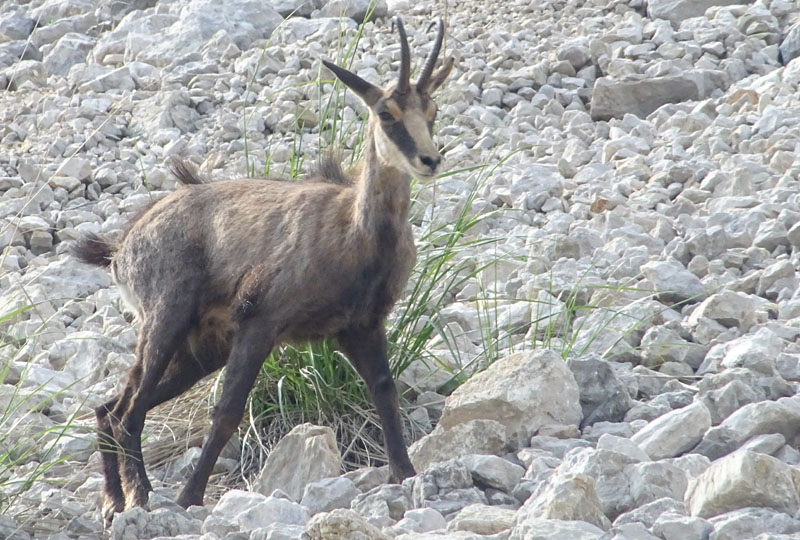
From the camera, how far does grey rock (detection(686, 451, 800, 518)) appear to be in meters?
3.62

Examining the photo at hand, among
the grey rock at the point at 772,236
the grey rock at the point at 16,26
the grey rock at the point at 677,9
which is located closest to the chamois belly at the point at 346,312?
the grey rock at the point at 772,236

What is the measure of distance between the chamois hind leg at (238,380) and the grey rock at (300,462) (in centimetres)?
23

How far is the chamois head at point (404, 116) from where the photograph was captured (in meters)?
5.26

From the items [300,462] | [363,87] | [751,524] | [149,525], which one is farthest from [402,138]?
[751,524]

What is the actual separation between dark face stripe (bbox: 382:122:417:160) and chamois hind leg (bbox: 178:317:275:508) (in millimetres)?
939

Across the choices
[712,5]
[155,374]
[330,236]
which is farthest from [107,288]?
[712,5]

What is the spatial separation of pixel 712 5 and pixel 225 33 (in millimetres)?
4313

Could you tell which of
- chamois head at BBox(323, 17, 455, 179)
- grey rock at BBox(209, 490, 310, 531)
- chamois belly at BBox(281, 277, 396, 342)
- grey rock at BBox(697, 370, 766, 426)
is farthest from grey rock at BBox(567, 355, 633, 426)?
grey rock at BBox(209, 490, 310, 531)

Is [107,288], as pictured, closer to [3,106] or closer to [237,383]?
[237,383]

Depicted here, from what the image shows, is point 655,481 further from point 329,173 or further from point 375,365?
point 329,173

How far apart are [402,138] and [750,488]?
2.33 meters

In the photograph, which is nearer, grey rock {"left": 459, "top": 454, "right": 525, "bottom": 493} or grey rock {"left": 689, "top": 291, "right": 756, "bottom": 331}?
grey rock {"left": 459, "top": 454, "right": 525, "bottom": 493}

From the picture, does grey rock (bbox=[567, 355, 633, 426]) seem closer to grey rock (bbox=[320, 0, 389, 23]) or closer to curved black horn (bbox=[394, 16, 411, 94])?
curved black horn (bbox=[394, 16, 411, 94])

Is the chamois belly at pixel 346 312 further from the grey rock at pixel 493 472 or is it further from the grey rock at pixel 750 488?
the grey rock at pixel 750 488
